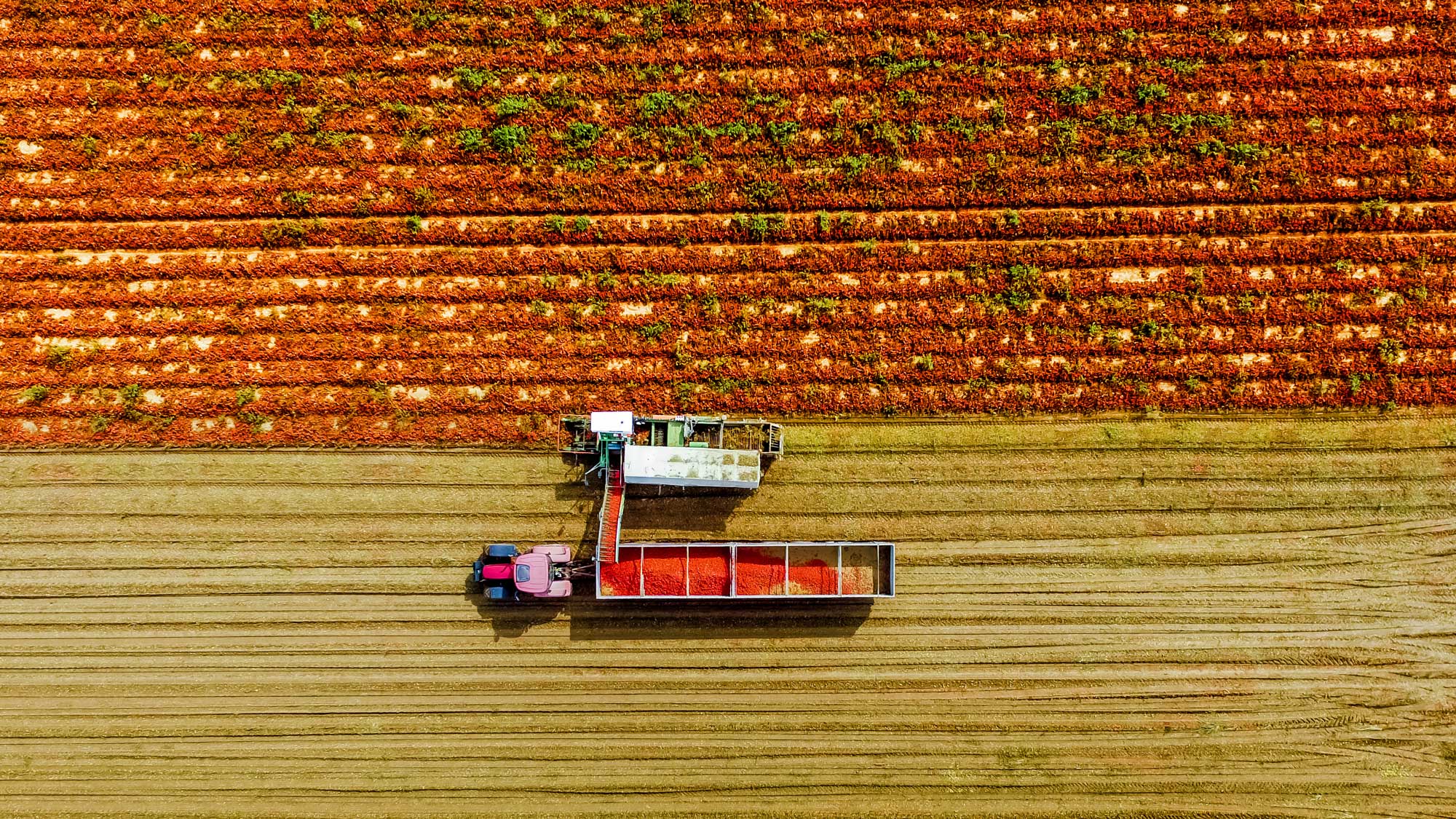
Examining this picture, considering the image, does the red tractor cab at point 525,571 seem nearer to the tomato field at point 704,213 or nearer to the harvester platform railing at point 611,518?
the harvester platform railing at point 611,518

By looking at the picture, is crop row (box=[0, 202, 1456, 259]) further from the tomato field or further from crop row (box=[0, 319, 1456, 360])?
crop row (box=[0, 319, 1456, 360])

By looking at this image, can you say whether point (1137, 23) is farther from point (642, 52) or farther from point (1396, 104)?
point (642, 52)

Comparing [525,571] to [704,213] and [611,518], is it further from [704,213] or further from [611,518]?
[704,213]

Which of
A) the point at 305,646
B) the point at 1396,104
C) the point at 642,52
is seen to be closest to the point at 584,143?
the point at 642,52

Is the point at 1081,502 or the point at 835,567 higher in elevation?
the point at 1081,502

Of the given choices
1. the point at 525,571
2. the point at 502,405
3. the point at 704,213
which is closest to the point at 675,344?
the point at 704,213

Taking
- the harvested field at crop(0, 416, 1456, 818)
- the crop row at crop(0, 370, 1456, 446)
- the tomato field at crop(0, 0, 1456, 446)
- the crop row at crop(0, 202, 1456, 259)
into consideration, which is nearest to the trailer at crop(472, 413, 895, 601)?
the harvested field at crop(0, 416, 1456, 818)
